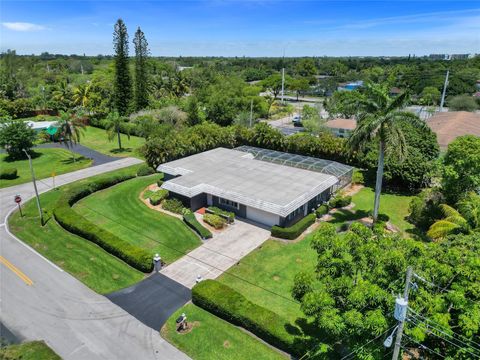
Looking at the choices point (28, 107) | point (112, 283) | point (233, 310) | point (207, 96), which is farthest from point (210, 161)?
point (28, 107)

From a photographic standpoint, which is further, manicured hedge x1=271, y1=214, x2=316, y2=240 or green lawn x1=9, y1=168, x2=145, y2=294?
manicured hedge x1=271, y1=214, x2=316, y2=240

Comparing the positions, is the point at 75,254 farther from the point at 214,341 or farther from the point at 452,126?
the point at 452,126

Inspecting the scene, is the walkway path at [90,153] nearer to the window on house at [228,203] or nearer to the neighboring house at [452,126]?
the window on house at [228,203]

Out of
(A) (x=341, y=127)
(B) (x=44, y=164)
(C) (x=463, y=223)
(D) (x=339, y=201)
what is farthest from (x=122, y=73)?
(C) (x=463, y=223)

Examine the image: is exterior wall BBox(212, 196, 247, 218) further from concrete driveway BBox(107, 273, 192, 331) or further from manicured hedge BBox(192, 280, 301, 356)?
manicured hedge BBox(192, 280, 301, 356)

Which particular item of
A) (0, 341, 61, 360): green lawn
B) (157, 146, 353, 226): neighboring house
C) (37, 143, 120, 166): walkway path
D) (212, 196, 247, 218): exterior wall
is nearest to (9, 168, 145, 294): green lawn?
(0, 341, 61, 360): green lawn

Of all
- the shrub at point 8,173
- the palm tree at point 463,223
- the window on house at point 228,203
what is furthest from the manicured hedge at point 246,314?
the shrub at point 8,173
